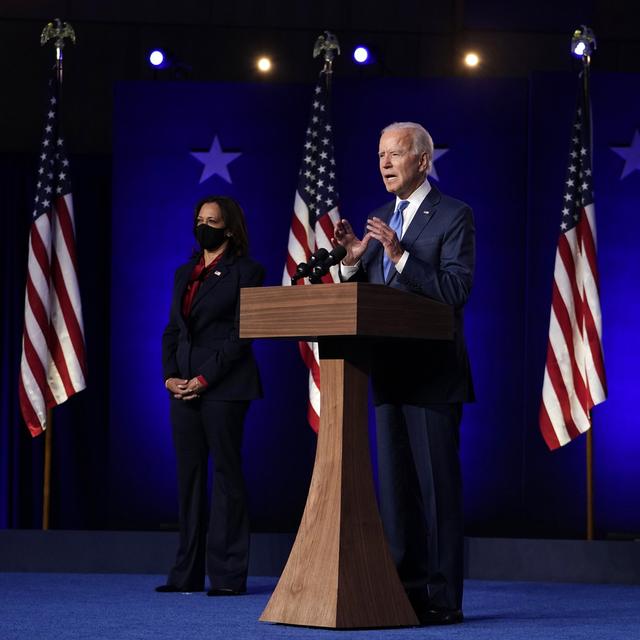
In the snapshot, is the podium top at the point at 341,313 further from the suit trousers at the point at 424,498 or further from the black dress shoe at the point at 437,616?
the black dress shoe at the point at 437,616

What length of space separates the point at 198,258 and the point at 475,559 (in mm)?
1953

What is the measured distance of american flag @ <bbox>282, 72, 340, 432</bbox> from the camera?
5.79 metres

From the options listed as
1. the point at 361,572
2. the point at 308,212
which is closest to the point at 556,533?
the point at 308,212

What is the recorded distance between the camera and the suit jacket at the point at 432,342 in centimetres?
335

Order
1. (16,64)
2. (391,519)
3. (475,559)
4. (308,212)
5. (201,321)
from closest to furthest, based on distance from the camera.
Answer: (391,519), (201,321), (475,559), (308,212), (16,64)

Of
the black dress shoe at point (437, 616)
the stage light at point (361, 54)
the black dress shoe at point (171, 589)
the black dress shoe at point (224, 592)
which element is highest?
the stage light at point (361, 54)

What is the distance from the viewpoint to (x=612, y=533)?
233 inches

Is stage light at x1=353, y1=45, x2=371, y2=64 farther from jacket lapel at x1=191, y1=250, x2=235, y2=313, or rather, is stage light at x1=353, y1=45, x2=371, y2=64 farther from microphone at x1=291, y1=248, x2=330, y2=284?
microphone at x1=291, y1=248, x2=330, y2=284

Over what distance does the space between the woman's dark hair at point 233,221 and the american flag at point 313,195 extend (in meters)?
1.34

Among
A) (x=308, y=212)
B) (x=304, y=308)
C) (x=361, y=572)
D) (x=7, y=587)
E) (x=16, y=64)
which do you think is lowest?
(x=7, y=587)

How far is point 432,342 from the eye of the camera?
3412 mm

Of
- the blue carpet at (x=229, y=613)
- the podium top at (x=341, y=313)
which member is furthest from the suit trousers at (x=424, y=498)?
the podium top at (x=341, y=313)

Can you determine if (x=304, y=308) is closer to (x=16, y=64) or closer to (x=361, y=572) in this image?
(x=361, y=572)

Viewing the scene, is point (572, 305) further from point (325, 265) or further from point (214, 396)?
point (325, 265)
